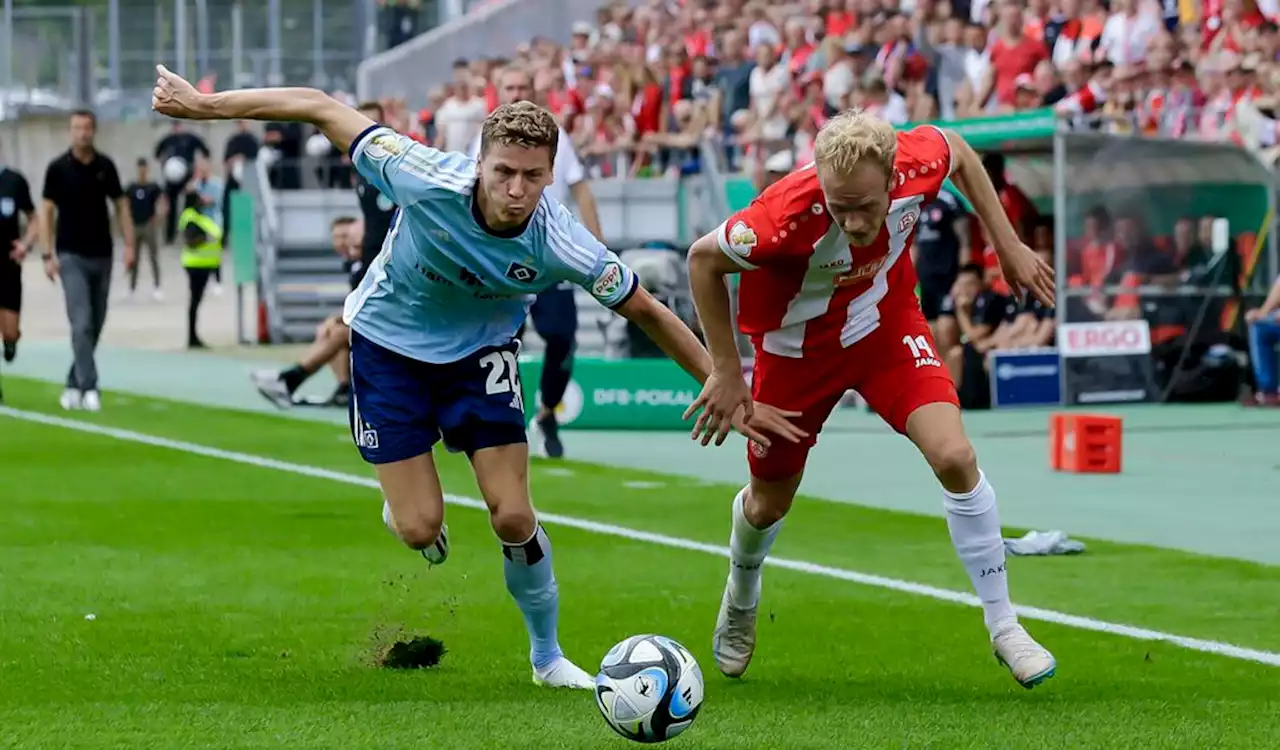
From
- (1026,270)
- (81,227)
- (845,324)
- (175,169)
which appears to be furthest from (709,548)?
(175,169)

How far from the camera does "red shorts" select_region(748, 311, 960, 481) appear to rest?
7.49 meters

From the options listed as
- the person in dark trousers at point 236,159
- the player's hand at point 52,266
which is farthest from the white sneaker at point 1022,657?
the person in dark trousers at point 236,159

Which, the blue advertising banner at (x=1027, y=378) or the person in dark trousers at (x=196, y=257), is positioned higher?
the person in dark trousers at (x=196, y=257)

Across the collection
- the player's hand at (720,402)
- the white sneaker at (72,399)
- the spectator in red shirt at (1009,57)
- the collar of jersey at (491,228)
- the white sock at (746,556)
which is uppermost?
the spectator in red shirt at (1009,57)

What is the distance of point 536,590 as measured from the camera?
289 inches

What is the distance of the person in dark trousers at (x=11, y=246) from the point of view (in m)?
19.0

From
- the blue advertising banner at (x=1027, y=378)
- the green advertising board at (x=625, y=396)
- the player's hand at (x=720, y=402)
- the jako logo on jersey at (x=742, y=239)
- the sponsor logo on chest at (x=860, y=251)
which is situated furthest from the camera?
the blue advertising banner at (x=1027, y=378)

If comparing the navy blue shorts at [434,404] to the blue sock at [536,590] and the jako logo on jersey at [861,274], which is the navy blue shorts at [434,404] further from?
the jako logo on jersey at [861,274]

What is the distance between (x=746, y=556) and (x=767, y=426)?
0.77m

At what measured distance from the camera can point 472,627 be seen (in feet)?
28.1

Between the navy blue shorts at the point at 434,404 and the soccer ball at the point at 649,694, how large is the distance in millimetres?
1237

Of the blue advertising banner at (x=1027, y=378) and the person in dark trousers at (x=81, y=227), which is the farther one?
the blue advertising banner at (x=1027, y=378)

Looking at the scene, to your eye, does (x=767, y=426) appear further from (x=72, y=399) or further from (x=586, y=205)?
(x=72, y=399)

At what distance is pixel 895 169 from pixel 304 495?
659cm
